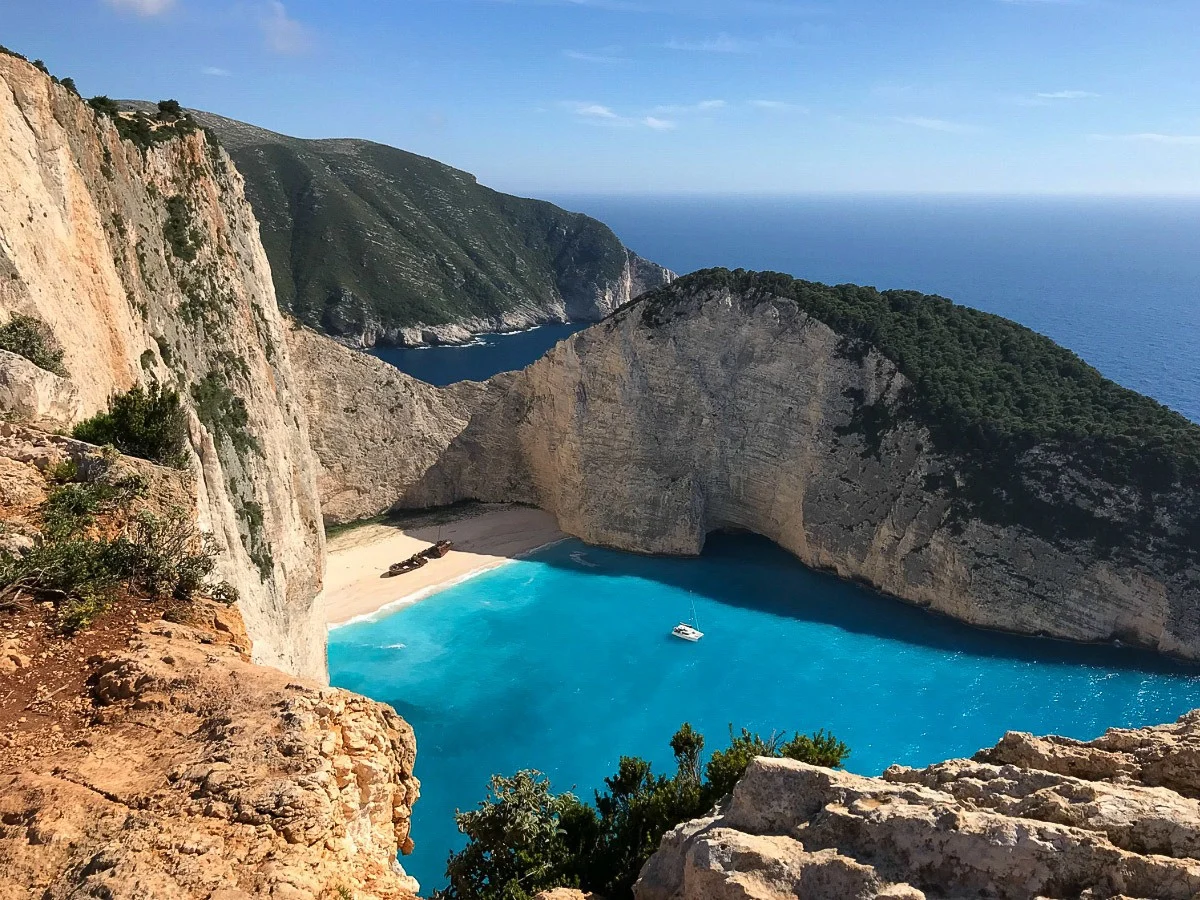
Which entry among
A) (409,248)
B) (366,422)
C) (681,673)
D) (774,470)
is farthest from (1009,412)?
(409,248)

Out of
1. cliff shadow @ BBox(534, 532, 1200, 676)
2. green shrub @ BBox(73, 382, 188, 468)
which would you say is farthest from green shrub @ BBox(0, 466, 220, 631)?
cliff shadow @ BBox(534, 532, 1200, 676)

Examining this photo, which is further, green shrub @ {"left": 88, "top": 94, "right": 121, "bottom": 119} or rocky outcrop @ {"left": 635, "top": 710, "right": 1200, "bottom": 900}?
green shrub @ {"left": 88, "top": 94, "right": 121, "bottom": 119}

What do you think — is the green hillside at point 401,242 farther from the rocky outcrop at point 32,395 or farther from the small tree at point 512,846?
the small tree at point 512,846

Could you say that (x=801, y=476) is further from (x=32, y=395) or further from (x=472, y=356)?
(x=472, y=356)

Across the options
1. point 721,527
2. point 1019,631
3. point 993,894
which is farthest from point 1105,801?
point 721,527

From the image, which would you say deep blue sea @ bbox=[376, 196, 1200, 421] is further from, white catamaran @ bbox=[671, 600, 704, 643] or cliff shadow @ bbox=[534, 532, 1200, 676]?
white catamaran @ bbox=[671, 600, 704, 643]
